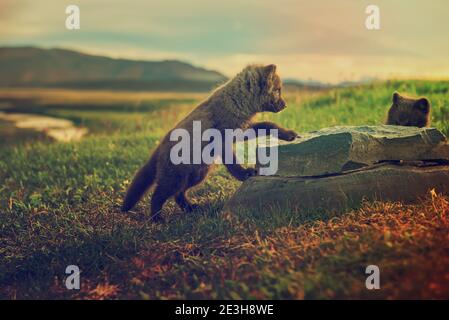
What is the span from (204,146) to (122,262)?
210cm

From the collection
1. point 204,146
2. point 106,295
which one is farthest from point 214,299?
point 204,146

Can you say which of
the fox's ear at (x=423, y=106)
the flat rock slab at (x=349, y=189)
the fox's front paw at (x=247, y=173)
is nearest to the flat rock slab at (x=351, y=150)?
the flat rock slab at (x=349, y=189)

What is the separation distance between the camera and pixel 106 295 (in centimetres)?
612

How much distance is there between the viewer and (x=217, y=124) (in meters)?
8.20

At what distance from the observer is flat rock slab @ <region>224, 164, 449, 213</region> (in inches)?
297

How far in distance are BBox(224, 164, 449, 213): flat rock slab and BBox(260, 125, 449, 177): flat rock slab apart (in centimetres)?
12

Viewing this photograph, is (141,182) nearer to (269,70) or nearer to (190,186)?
(190,186)

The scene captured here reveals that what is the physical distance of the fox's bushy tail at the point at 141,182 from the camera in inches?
332

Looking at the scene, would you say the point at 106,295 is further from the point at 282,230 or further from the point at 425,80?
the point at 425,80

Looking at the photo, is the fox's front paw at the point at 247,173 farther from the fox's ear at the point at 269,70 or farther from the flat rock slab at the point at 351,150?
the fox's ear at the point at 269,70

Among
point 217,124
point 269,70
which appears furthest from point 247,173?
point 269,70

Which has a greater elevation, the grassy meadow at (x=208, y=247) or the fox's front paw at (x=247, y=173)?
the fox's front paw at (x=247, y=173)

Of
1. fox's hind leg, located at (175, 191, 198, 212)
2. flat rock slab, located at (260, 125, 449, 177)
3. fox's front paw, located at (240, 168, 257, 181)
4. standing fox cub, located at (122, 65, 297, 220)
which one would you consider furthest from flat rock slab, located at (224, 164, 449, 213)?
fox's hind leg, located at (175, 191, 198, 212)

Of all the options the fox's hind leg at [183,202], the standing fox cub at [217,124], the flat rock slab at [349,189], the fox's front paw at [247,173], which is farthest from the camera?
the fox's hind leg at [183,202]
